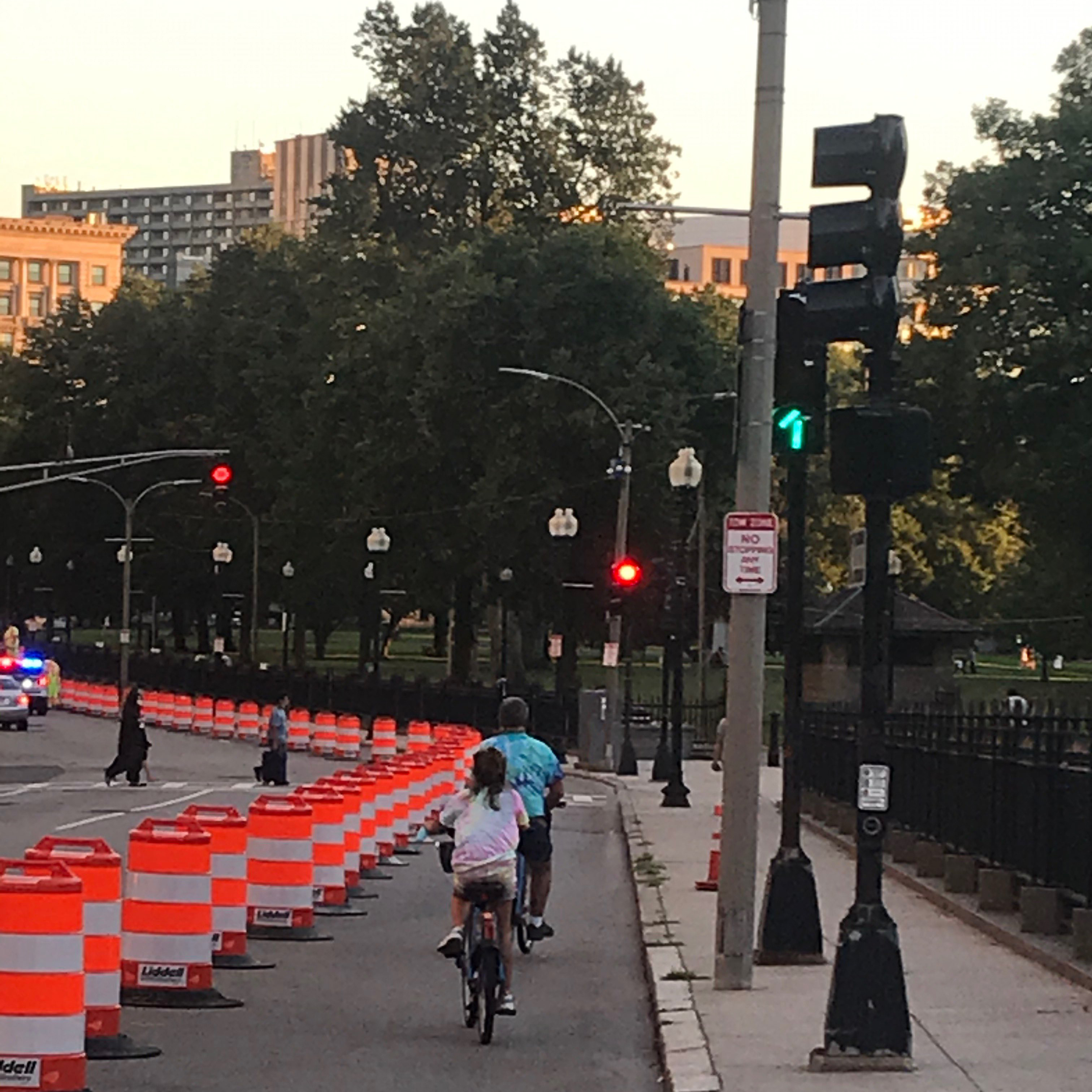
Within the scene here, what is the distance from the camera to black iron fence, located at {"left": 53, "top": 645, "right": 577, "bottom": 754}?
2399 inches

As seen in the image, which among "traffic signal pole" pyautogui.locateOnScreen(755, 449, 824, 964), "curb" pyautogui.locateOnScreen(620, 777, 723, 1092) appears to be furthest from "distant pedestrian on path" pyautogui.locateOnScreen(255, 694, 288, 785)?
"traffic signal pole" pyautogui.locateOnScreen(755, 449, 824, 964)

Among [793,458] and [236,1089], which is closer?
[236,1089]

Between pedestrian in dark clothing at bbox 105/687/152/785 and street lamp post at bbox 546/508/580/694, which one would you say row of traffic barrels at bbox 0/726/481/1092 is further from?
street lamp post at bbox 546/508/580/694

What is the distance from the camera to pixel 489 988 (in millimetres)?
13227

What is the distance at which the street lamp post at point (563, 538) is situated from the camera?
5575 cm

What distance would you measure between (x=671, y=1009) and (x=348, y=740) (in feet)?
148

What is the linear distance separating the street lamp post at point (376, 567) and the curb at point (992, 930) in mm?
40003

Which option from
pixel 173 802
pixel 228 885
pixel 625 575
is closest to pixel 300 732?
pixel 625 575

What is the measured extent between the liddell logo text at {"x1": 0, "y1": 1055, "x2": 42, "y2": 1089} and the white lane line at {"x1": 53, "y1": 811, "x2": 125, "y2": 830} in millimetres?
19188

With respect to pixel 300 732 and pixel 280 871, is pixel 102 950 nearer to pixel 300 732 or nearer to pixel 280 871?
pixel 280 871

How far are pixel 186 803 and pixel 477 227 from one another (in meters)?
47.9

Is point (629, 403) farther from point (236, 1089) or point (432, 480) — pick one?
point (236, 1089)

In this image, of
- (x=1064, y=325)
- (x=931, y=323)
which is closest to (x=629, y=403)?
(x=931, y=323)

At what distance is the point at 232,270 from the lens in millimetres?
92938
